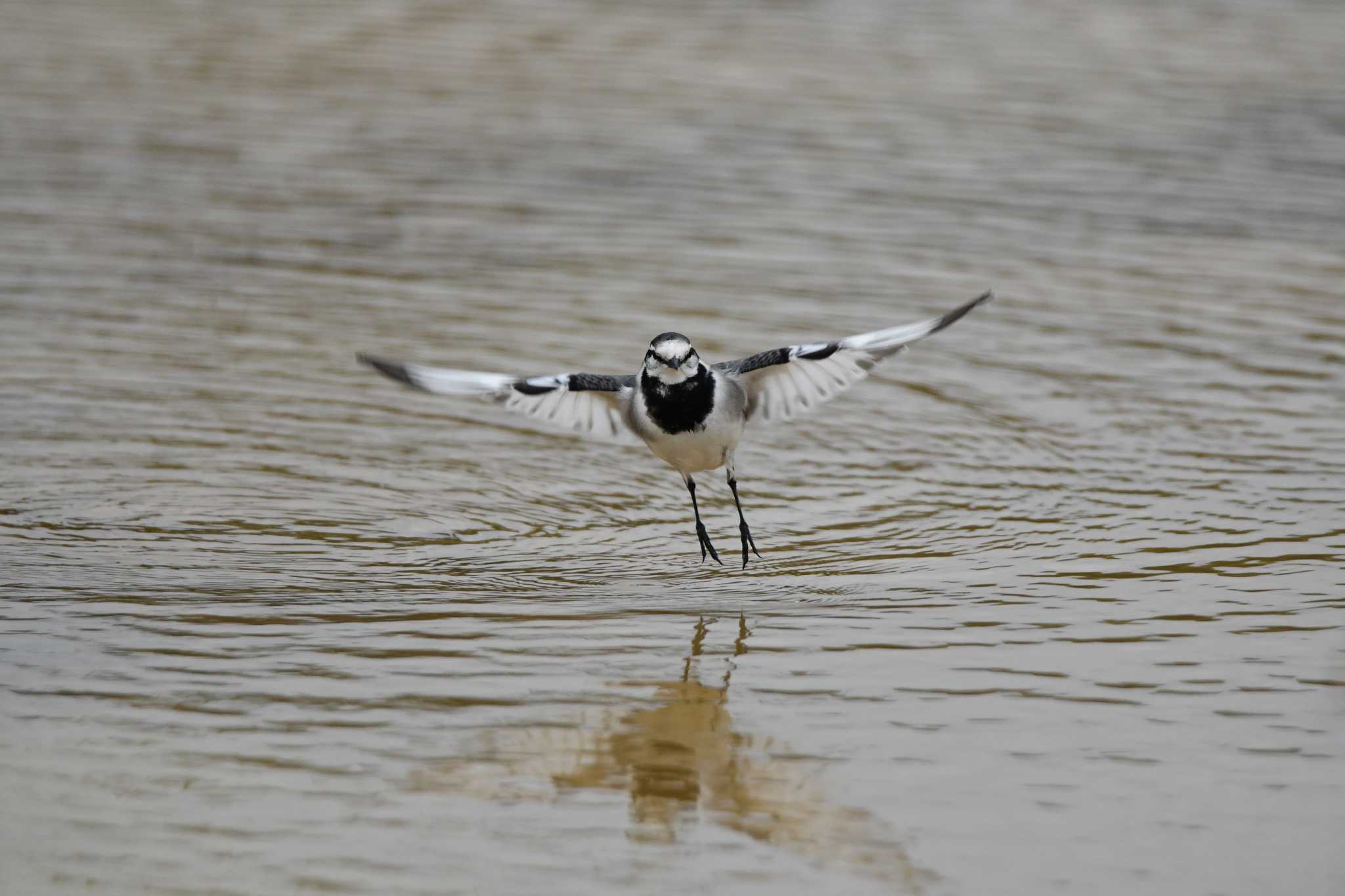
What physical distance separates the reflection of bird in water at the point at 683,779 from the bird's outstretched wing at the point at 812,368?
5.17ft

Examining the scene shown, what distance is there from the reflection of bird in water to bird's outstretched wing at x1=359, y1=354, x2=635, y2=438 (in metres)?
1.55

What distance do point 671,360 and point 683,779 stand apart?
192 centimetres

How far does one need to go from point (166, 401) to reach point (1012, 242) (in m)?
6.48

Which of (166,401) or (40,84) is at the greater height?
(40,84)

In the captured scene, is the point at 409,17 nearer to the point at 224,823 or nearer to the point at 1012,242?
the point at 1012,242

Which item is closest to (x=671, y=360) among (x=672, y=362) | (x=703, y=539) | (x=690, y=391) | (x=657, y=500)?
(x=672, y=362)

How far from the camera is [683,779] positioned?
593 centimetres

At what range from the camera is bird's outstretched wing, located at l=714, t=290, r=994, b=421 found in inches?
281

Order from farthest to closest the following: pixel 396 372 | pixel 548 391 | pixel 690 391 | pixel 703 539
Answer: pixel 703 539, pixel 548 391, pixel 690 391, pixel 396 372

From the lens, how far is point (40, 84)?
1748cm

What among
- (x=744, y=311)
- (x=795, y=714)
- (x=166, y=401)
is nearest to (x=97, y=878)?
(x=795, y=714)

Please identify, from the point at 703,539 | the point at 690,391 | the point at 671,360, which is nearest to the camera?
the point at 671,360

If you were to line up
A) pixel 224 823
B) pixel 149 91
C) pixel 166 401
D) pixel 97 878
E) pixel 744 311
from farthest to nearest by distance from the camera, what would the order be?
pixel 149 91
pixel 744 311
pixel 166 401
pixel 224 823
pixel 97 878

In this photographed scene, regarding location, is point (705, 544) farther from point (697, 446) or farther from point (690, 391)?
point (690, 391)
